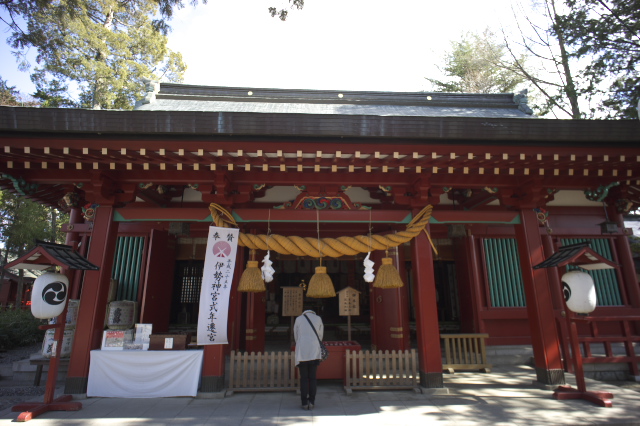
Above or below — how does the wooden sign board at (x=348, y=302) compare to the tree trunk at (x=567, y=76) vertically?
below

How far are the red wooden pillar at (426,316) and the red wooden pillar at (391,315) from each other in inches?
63.1

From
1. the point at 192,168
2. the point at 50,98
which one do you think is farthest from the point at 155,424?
the point at 50,98

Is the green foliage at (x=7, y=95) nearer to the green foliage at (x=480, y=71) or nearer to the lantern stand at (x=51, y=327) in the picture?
the lantern stand at (x=51, y=327)

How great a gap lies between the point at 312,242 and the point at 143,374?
11.1 feet

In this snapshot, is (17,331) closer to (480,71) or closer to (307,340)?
(307,340)

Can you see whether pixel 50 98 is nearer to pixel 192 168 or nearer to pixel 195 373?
pixel 192 168

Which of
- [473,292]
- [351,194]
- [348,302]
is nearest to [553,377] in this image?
[473,292]

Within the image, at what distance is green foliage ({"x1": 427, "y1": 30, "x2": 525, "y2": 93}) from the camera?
18875mm

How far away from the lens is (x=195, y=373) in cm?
547

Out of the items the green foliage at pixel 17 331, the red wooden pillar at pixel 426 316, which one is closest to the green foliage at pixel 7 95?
the green foliage at pixel 17 331

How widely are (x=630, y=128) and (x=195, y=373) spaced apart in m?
7.75

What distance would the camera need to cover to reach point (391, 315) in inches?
303

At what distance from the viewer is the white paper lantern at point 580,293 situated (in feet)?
16.9

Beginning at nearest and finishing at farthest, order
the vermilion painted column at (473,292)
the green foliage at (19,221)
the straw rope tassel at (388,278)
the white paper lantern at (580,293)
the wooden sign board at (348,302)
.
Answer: the white paper lantern at (580,293) → the straw rope tassel at (388,278) → the wooden sign board at (348,302) → the vermilion painted column at (473,292) → the green foliage at (19,221)
